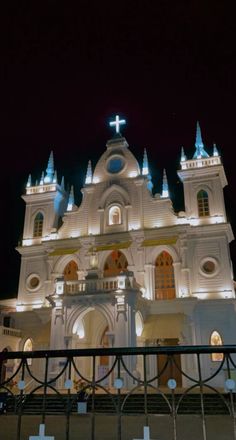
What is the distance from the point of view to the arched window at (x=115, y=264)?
1220 inches

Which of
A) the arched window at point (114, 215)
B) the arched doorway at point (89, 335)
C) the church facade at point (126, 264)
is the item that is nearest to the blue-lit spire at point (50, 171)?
the church facade at point (126, 264)

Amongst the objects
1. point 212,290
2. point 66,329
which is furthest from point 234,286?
point 66,329

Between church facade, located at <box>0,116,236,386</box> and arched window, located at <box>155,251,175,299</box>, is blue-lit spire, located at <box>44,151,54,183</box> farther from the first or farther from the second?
arched window, located at <box>155,251,175,299</box>

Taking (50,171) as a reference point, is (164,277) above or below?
below

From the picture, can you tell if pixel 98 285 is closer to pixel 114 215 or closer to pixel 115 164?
pixel 114 215

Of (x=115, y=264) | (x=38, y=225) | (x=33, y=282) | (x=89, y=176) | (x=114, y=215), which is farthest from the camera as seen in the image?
(x=38, y=225)

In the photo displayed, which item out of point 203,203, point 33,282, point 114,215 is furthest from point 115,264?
point 203,203

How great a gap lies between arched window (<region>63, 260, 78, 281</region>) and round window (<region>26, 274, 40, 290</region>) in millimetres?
2576

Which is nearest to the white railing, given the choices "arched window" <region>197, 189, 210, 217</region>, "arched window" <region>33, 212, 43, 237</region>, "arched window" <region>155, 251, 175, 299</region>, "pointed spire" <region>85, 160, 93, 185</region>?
"arched window" <region>155, 251, 175, 299</region>

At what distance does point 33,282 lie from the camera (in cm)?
3353

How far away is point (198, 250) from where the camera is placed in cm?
2955

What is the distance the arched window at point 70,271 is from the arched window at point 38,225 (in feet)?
14.8

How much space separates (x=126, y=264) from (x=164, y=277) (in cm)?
322

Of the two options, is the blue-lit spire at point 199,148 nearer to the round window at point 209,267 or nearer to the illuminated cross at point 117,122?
the illuminated cross at point 117,122
